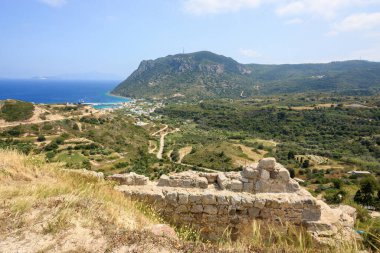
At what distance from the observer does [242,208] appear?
25.7 ft

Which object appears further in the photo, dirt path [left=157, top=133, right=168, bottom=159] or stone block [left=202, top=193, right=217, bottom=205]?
dirt path [left=157, top=133, right=168, bottom=159]

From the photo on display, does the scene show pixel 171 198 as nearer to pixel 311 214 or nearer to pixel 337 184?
pixel 311 214

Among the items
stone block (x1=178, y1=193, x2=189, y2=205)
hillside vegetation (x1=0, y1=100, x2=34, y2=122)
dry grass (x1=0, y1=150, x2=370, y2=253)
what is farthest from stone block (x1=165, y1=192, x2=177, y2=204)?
hillside vegetation (x1=0, y1=100, x2=34, y2=122)

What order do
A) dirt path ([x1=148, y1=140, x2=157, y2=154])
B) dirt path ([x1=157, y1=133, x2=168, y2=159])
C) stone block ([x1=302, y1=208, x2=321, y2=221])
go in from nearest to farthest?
stone block ([x1=302, y1=208, x2=321, y2=221]) → dirt path ([x1=157, y1=133, x2=168, y2=159]) → dirt path ([x1=148, y1=140, x2=157, y2=154])

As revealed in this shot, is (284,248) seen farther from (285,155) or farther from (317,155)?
(317,155)

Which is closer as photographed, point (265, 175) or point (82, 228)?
point (82, 228)

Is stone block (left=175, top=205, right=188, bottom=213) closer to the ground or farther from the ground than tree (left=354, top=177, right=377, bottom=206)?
farther from the ground

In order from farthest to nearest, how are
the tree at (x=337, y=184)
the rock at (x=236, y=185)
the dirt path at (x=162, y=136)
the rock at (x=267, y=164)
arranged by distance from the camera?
the dirt path at (x=162, y=136) < the tree at (x=337, y=184) < the rock at (x=267, y=164) < the rock at (x=236, y=185)

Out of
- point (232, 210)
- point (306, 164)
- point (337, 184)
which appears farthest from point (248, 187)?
point (306, 164)

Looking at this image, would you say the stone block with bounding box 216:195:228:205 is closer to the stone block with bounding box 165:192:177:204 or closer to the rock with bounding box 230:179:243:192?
the stone block with bounding box 165:192:177:204

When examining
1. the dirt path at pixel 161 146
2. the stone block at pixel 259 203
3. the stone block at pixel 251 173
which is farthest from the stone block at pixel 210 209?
the dirt path at pixel 161 146

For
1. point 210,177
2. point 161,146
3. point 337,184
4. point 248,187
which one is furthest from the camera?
point 161,146

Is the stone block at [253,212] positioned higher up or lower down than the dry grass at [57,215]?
lower down

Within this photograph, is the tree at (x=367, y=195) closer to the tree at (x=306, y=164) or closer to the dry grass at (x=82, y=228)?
the tree at (x=306, y=164)
